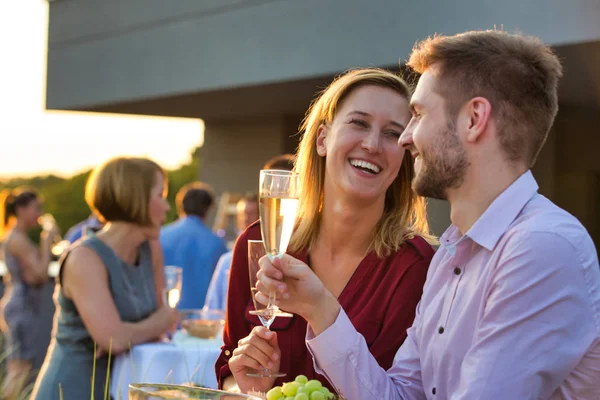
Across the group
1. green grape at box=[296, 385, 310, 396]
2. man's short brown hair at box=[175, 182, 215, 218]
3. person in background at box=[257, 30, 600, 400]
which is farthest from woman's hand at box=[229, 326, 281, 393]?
man's short brown hair at box=[175, 182, 215, 218]

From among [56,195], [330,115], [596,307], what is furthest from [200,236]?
[56,195]

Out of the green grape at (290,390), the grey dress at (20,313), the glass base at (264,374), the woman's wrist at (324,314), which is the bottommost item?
the grey dress at (20,313)

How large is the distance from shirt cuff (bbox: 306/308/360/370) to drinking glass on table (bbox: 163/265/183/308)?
218 cm

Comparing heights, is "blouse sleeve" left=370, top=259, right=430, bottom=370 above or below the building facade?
below

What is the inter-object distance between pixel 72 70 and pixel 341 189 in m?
11.7

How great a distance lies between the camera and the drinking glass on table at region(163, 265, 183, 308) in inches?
155

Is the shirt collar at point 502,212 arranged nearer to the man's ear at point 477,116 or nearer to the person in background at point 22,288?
the man's ear at point 477,116

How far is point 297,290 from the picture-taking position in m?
1.79

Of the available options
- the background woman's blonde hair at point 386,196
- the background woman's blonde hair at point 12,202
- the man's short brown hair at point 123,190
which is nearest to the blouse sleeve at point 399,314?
the background woman's blonde hair at point 386,196

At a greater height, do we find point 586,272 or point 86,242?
point 586,272

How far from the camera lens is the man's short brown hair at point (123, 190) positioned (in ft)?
13.5

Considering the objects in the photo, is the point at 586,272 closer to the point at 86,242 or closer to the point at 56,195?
the point at 86,242

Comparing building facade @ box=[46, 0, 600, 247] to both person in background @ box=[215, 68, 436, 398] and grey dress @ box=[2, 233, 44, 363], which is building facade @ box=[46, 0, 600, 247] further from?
person in background @ box=[215, 68, 436, 398]

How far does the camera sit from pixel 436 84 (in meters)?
1.77
